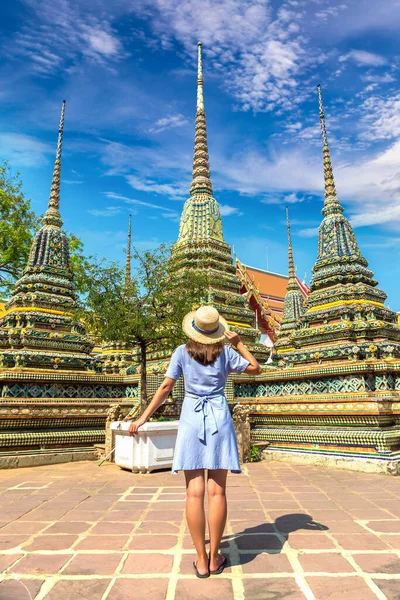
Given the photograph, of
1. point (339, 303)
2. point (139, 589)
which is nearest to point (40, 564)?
point (139, 589)

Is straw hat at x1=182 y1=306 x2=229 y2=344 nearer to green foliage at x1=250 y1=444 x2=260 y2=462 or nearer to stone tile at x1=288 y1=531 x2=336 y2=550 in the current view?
stone tile at x1=288 y1=531 x2=336 y2=550

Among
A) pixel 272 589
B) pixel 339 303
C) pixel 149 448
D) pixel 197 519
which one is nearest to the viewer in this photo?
pixel 272 589

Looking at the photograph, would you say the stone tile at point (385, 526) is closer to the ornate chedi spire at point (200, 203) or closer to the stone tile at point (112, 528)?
the stone tile at point (112, 528)

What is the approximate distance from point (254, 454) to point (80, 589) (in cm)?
659

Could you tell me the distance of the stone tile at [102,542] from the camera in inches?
135

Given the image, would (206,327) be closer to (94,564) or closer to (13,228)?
(94,564)

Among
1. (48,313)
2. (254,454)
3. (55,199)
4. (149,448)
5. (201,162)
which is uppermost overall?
(201,162)

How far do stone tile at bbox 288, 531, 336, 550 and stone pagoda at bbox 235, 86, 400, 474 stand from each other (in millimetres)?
4114

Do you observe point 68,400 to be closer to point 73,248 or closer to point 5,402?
point 5,402

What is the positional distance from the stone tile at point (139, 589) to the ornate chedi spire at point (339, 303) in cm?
795

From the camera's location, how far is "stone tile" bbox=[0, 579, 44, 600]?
102 inches

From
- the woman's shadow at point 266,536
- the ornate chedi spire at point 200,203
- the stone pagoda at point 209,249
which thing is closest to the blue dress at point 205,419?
the woman's shadow at point 266,536

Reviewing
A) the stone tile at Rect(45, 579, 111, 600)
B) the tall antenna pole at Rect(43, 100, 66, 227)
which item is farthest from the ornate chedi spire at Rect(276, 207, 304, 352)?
the stone tile at Rect(45, 579, 111, 600)

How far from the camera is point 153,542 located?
3568 mm
